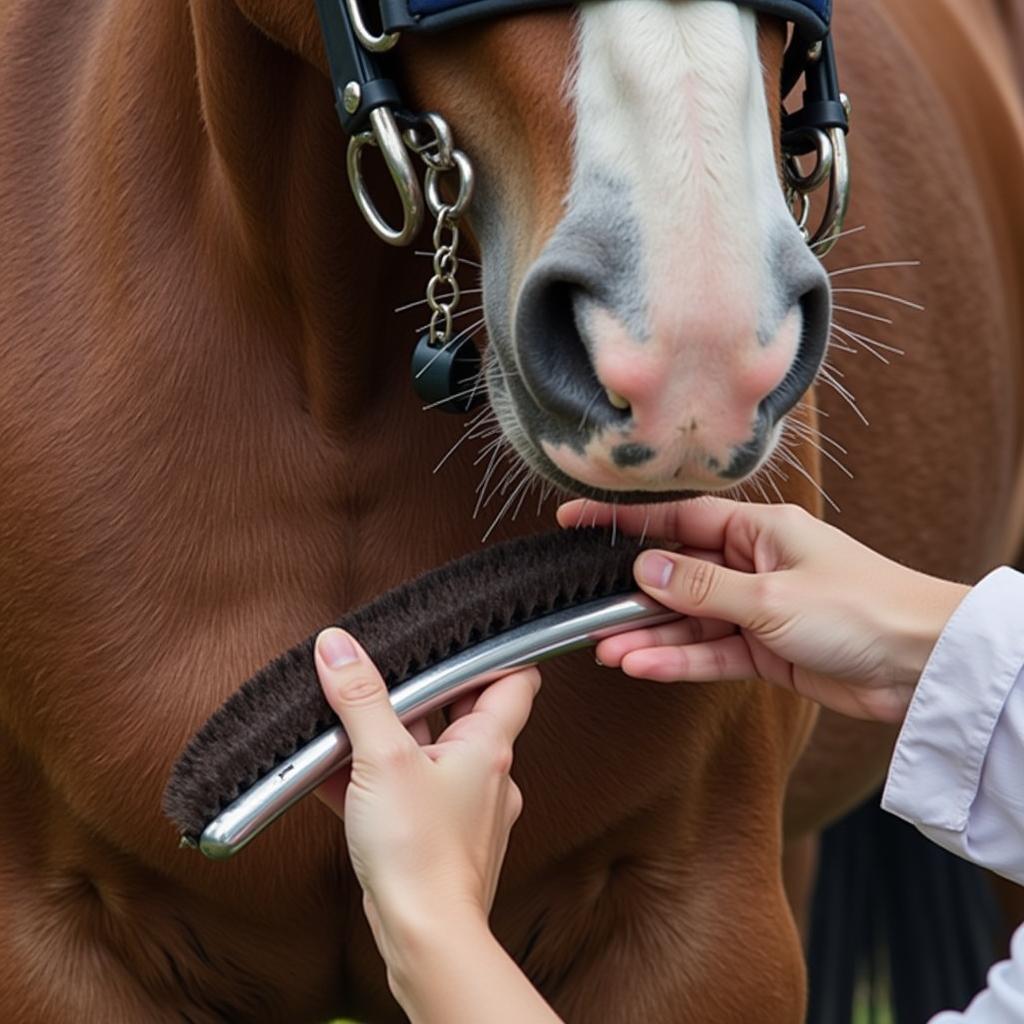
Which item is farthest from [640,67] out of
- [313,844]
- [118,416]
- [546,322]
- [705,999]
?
[705,999]

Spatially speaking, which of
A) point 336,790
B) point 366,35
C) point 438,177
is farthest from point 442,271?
point 336,790

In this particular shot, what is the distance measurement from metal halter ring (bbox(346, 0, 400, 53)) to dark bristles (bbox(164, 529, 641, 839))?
1.40 ft

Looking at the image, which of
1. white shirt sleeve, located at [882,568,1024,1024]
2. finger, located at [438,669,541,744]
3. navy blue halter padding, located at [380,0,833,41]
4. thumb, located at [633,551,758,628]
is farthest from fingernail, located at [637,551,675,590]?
navy blue halter padding, located at [380,0,833,41]

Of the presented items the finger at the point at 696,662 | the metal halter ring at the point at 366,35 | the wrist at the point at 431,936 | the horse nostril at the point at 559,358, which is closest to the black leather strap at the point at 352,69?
the metal halter ring at the point at 366,35

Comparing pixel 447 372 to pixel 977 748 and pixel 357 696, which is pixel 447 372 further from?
pixel 977 748

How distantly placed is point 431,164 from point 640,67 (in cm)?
24

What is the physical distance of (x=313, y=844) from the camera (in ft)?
6.01

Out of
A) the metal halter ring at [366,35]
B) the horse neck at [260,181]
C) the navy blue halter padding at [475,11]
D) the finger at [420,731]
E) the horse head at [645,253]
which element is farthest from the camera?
the horse neck at [260,181]

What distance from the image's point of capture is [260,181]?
177 centimetres

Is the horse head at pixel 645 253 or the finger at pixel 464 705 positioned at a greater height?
the horse head at pixel 645 253

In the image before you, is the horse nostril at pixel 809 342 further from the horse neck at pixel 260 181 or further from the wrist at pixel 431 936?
the horse neck at pixel 260 181

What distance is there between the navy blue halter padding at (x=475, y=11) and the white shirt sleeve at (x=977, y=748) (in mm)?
470

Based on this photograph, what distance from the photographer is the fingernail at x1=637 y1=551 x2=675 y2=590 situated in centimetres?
160

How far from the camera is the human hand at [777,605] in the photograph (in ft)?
5.25
